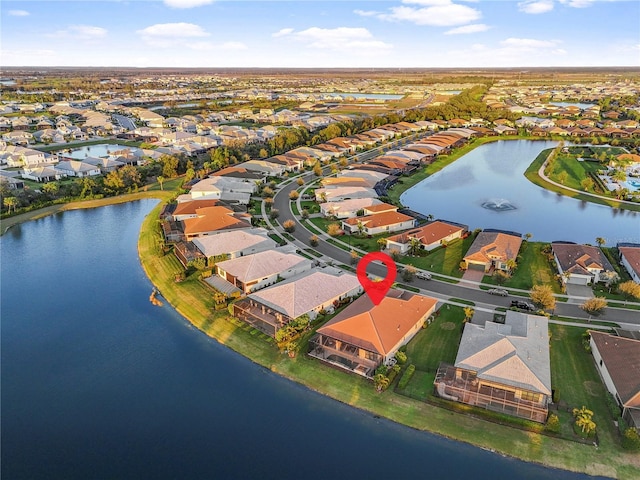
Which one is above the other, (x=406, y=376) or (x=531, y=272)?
(x=531, y=272)

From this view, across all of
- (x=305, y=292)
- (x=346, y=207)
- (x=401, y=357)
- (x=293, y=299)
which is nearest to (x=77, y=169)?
(x=346, y=207)

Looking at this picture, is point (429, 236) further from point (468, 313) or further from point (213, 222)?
point (213, 222)

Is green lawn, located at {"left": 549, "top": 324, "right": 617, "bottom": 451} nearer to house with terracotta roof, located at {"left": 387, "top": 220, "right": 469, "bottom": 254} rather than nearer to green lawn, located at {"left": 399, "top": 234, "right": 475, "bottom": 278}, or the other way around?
green lawn, located at {"left": 399, "top": 234, "right": 475, "bottom": 278}

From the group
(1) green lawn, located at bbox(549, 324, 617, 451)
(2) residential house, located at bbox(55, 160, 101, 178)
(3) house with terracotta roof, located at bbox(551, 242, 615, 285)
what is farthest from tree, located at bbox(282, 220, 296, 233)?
(2) residential house, located at bbox(55, 160, 101, 178)

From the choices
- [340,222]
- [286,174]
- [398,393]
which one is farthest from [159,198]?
[398,393]

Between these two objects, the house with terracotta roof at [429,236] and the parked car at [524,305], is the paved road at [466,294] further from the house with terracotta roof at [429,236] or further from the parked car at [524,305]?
the house with terracotta roof at [429,236]

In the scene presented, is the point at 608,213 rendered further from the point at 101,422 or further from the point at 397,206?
the point at 101,422

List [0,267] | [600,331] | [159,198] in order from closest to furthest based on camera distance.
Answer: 1. [600,331]
2. [0,267]
3. [159,198]
